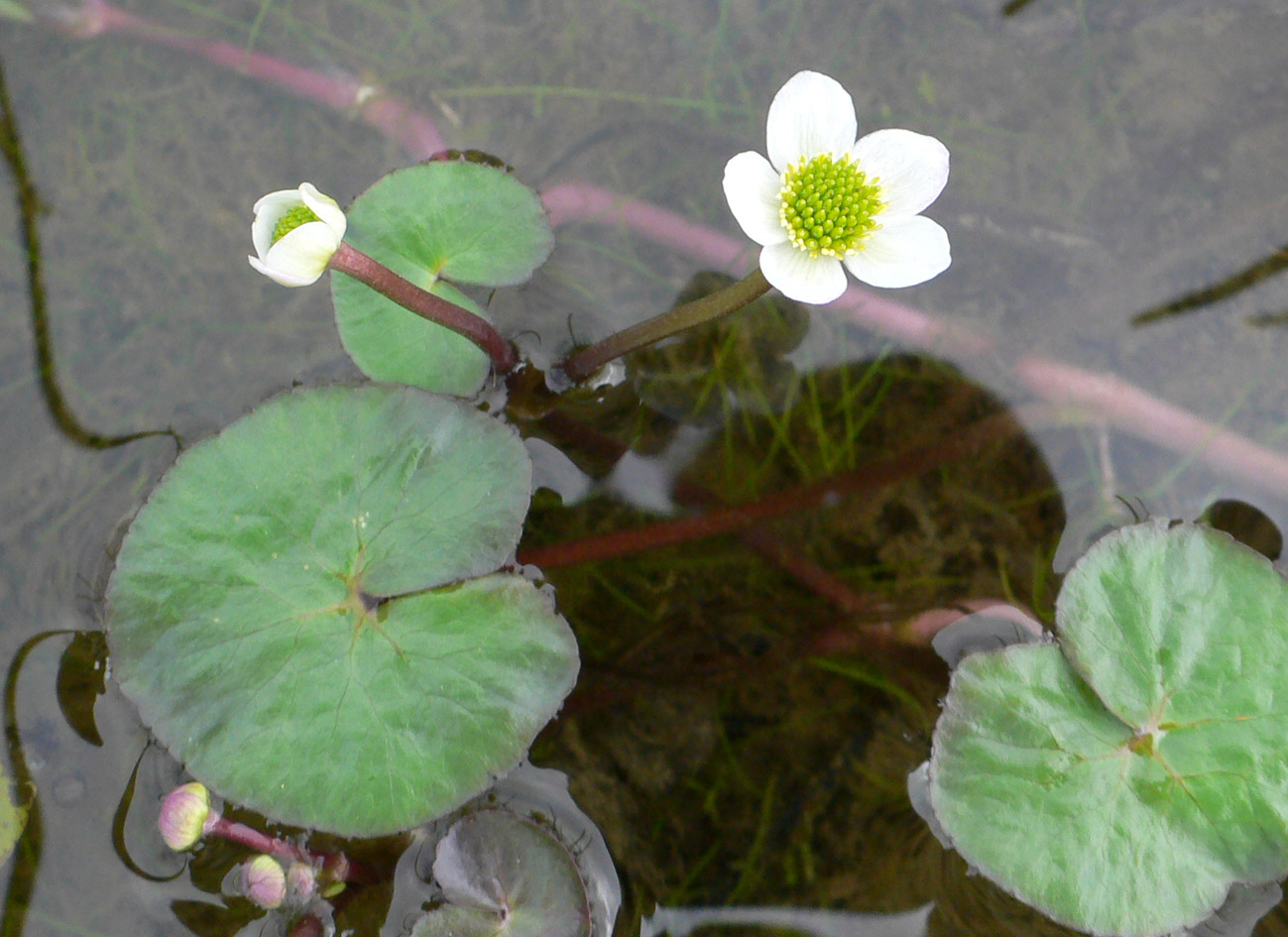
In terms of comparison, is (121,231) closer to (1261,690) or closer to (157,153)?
(157,153)

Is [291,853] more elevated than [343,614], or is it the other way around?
[343,614]

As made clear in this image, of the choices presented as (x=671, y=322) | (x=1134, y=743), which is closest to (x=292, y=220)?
(x=671, y=322)

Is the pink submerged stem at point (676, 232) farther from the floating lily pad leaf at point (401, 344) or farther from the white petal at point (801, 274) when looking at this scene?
the white petal at point (801, 274)

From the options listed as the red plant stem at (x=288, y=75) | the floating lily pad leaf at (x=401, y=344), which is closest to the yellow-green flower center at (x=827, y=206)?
the floating lily pad leaf at (x=401, y=344)

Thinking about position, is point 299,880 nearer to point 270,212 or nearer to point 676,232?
Answer: point 270,212

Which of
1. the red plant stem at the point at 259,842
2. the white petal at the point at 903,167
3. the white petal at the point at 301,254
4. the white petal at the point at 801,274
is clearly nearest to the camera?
the white petal at the point at 301,254

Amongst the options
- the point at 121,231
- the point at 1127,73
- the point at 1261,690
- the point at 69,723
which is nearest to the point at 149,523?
the point at 69,723

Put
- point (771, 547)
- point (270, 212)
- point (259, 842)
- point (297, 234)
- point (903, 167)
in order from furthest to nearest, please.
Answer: point (771, 547) → point (259, 842) → point (903, 167) → point (270, 212) → point (297, 234)
